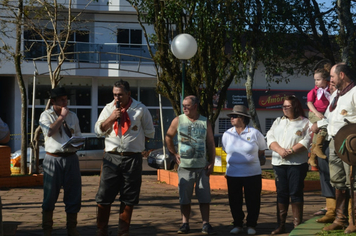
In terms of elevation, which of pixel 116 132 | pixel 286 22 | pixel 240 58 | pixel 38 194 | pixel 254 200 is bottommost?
pixel 38 194

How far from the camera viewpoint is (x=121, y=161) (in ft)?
21.8

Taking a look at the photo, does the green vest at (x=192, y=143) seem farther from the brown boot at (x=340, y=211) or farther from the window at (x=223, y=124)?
the window at (x=223, y=124)

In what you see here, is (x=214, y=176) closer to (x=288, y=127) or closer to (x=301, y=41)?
(x=288, y=127)

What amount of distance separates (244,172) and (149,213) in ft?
8.13

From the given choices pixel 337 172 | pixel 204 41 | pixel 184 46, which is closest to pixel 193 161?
pixel 337 172

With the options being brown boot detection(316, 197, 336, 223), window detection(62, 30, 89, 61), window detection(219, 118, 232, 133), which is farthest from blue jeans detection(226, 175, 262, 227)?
window detection(219, 118, 232, 133)

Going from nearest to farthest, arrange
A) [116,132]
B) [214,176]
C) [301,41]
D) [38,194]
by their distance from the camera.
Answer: [116,132]
[38,194]
[214,176]
[301,41]

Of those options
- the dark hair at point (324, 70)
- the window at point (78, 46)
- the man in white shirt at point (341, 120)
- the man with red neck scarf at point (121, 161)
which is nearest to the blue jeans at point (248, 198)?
the man in white shirt at point (341, 120)

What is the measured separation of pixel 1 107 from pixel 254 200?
1120 inches

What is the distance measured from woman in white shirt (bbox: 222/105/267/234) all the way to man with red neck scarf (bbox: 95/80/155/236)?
1.51m

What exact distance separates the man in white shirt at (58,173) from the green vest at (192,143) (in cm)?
152

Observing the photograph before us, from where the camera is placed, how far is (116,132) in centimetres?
671

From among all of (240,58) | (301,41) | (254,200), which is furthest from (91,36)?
(254,200)

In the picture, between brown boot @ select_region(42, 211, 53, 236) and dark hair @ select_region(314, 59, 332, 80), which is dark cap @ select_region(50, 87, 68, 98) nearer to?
brown boot @ select_region(42, 211, 53, 236)
